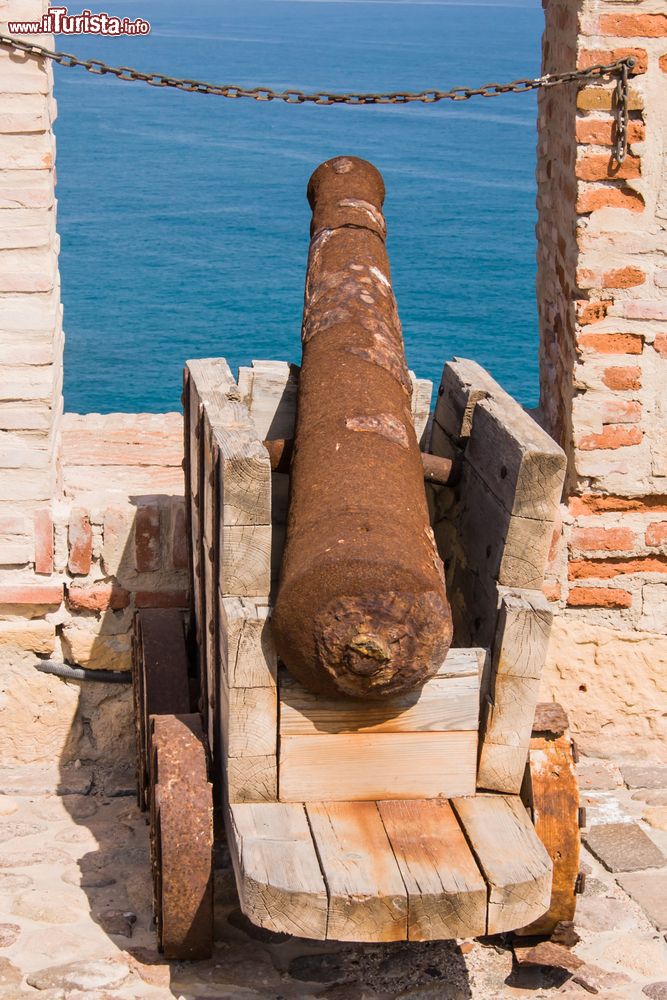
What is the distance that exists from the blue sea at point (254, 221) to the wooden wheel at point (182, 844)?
5.58m

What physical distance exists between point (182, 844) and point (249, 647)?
1.65ft

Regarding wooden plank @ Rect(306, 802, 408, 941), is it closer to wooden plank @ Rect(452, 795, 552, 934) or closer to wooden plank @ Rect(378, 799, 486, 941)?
wooden plank @ Rect(378, 799, 486, 941)

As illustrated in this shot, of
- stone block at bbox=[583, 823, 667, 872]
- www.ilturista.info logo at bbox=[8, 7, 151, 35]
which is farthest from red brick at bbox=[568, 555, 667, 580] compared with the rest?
www.ilturista.info logo at bbox=[8, 7, 151, 35]

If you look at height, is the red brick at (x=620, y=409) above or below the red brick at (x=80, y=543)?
above

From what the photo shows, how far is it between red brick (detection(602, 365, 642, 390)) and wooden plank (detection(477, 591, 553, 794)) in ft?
4.21

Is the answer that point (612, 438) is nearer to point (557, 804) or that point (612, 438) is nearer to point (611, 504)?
point (611, 504)

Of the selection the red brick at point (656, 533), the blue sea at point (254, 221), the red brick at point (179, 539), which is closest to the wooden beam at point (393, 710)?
the red brick at point (179, 539)

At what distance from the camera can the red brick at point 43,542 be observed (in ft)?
14.7

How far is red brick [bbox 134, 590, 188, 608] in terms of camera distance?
465cm

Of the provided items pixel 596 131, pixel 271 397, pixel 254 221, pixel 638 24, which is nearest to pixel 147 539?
pixel 271 397

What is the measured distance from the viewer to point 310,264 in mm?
4191

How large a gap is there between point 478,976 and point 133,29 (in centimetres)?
292

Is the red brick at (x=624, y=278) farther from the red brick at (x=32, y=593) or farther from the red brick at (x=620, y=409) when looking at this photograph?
the red brick at (x=32, y=593)

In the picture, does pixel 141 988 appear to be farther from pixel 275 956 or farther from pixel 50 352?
pixel 50 352
